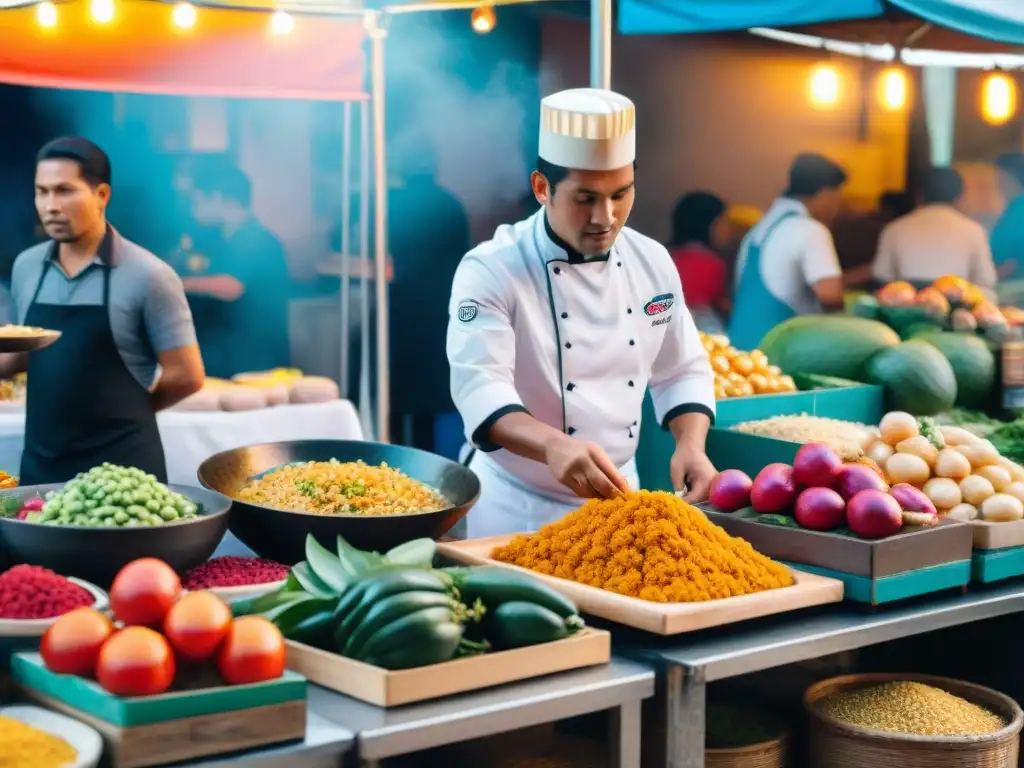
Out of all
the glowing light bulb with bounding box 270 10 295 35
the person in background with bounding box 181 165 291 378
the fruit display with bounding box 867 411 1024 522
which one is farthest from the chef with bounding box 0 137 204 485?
the fruit display with bounding box 867 411 1024 522

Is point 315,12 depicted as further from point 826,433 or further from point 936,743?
point 936,743

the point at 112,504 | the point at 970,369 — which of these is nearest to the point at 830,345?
the point at 970,369

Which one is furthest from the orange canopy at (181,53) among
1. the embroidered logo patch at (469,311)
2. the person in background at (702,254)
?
the person in background at (702,254)

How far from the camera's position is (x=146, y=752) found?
1477 mm

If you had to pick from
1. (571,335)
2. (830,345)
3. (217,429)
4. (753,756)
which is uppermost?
(571,335)

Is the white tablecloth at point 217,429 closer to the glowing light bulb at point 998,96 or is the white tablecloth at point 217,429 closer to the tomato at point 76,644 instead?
the tomato at point 76,644

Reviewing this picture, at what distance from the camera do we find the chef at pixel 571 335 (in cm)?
267

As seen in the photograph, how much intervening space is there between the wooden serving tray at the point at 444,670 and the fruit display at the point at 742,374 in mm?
2511

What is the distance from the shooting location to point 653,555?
2.07m

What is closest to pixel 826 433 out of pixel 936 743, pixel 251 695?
pixel 936 743

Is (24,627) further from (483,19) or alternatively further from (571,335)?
(483,19)

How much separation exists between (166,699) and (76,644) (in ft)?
0.60

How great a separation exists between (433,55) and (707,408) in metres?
3.94

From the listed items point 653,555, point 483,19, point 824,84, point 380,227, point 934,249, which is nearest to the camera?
point 653,555
